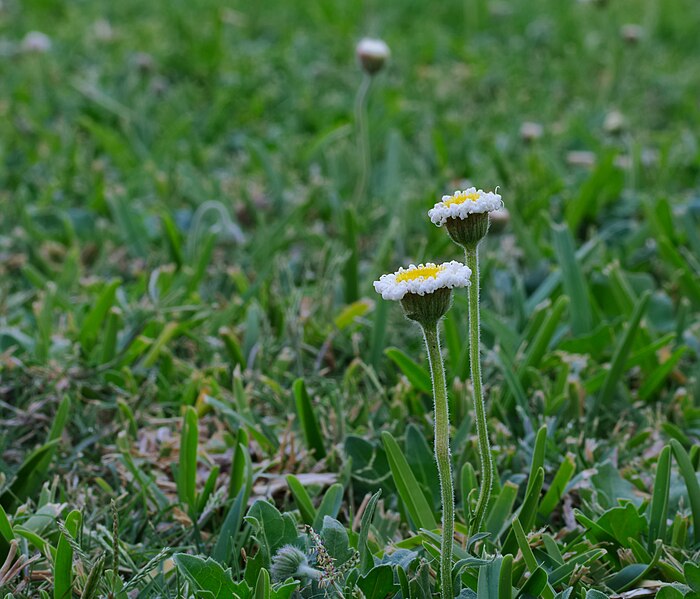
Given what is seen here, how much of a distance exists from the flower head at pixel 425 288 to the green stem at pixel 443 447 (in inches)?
1.3

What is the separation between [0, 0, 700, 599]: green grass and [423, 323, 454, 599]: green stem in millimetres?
34

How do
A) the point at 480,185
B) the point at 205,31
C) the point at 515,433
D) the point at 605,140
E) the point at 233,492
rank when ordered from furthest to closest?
the point at 205,31, the point at 605,140, the point at 480,185, the point at 515,433, the point at 233,492

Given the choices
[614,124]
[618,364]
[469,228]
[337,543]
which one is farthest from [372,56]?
[337,543]

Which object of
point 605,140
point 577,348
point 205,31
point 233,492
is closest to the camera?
point 233,492

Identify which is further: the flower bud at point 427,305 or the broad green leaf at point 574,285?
the broad green leaf at point 574,285

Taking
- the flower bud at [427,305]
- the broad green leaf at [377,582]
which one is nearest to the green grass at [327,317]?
the broad green leaf at [377,582]

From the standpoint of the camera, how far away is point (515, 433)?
1.78 m

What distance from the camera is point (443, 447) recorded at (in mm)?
1188

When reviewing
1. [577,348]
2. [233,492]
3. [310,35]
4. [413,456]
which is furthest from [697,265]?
[310,35]

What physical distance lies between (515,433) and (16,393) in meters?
0.98

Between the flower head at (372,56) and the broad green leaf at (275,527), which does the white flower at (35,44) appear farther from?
the broad green leaf at (275,527)

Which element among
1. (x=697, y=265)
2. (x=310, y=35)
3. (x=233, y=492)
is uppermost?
(x=310, y=35)

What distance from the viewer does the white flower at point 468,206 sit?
1.13 m

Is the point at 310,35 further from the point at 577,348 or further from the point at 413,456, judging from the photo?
the point at 413,456
